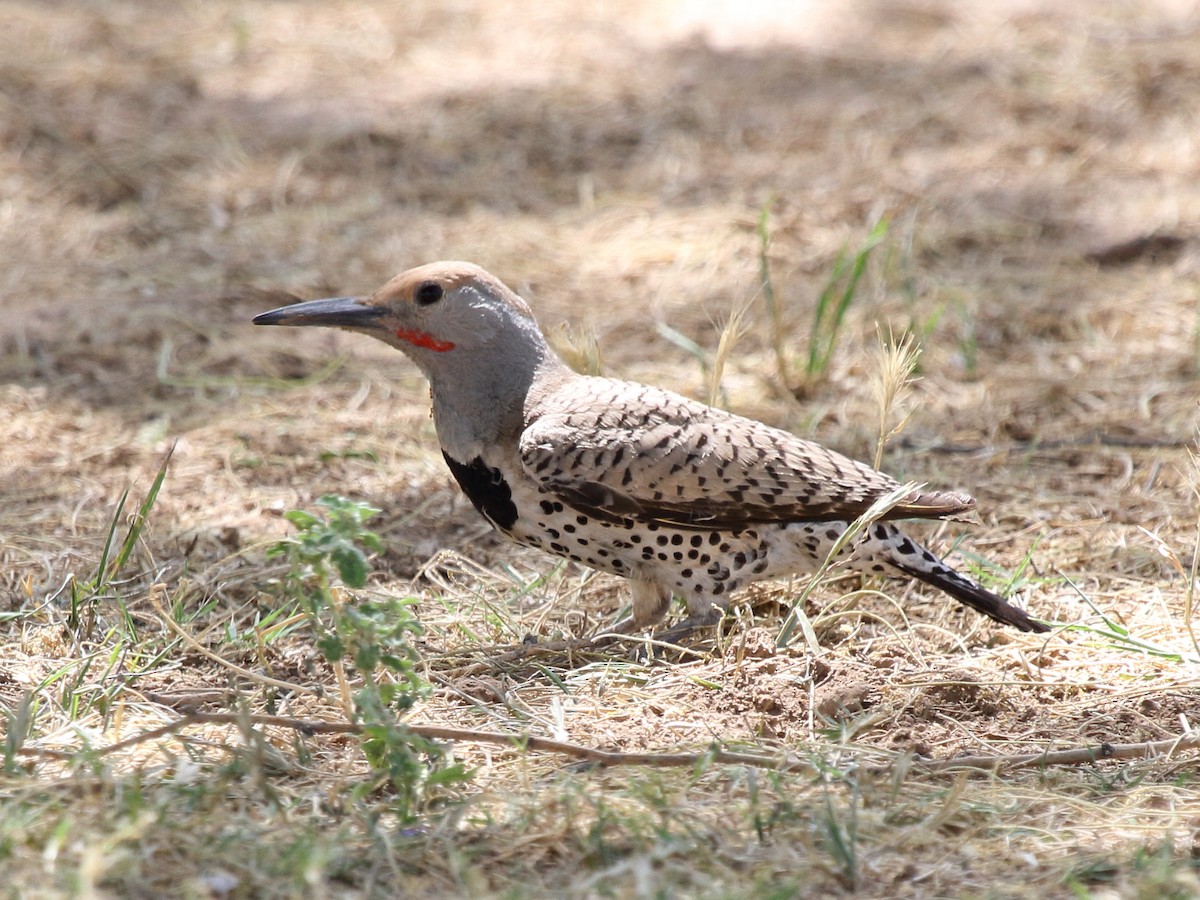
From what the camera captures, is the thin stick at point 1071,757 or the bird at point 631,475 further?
the bird at point 631,475

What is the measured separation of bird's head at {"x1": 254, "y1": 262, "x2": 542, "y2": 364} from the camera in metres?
4.17

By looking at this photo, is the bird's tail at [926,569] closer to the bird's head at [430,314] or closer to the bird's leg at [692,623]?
the bird's leg at [692,623]

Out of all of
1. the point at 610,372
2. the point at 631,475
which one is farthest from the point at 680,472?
the point at 610,372

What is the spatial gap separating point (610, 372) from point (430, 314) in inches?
65.7

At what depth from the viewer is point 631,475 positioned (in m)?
3.96

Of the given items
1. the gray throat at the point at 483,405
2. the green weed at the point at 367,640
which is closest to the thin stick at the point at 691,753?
the green weed at the point at 367,640

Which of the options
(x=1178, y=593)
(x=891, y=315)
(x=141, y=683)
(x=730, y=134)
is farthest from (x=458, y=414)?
(x=730, y=134)

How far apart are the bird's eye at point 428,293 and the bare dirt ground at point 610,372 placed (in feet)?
2.70

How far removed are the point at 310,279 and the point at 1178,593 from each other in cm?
400

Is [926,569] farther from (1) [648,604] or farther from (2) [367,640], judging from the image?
(2) [367,640]

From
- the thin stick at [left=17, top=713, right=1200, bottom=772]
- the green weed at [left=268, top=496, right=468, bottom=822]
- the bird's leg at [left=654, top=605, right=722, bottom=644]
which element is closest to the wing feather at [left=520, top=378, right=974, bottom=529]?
the bird's leg at [left=654, top=605, right=722, bottom=644]

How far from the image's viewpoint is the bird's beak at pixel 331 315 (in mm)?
4141

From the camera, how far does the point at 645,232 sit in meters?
6.93

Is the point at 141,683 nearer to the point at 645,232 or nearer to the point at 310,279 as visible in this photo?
the point at 310,279
